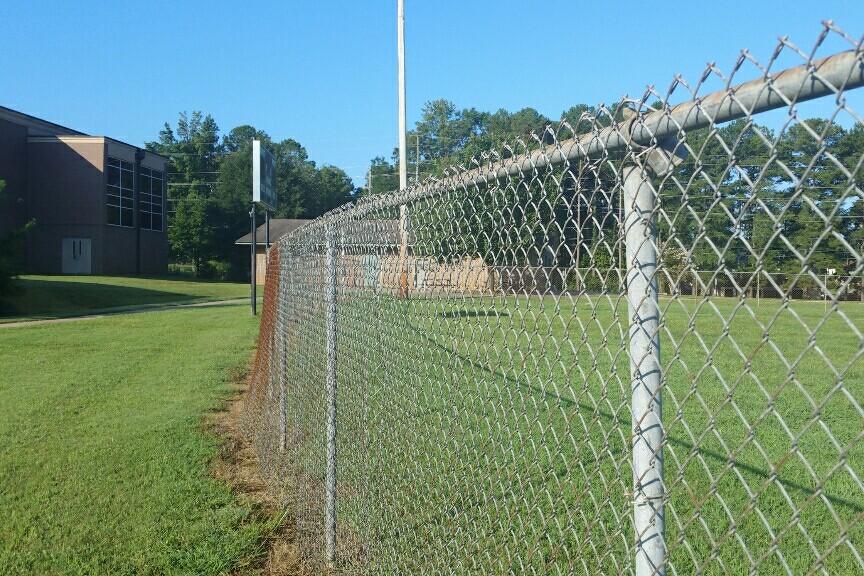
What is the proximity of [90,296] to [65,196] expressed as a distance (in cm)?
1725

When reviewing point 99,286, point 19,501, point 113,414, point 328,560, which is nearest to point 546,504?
point 328,560

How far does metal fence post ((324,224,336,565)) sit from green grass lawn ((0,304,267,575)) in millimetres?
632

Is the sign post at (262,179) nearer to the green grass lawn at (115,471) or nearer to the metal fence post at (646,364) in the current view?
the green grass lawn at (115,471)

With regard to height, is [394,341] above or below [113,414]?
above

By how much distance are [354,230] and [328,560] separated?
5.68ft

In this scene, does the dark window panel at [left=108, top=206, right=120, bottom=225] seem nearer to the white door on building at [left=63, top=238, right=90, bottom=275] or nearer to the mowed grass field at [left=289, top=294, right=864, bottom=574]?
the white door on building at [left=63, top=238, right=90, bottom=275]

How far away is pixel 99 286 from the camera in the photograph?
34750 millimetres

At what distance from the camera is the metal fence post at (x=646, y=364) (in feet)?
5.61

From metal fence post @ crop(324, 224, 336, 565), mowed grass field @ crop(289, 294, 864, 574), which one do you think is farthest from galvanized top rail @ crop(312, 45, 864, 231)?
metal fence post @ crop(324, 224, 336, 565)

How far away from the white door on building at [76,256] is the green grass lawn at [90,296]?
22.1 ft

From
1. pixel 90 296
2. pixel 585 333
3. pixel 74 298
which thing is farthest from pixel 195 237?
pixel 585 333

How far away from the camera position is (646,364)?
173 centimetres

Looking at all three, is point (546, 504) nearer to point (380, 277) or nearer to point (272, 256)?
point (380, 277)

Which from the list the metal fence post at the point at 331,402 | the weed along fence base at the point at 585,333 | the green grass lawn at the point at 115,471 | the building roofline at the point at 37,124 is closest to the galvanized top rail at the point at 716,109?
the weed along fence base at the point at 585,333
